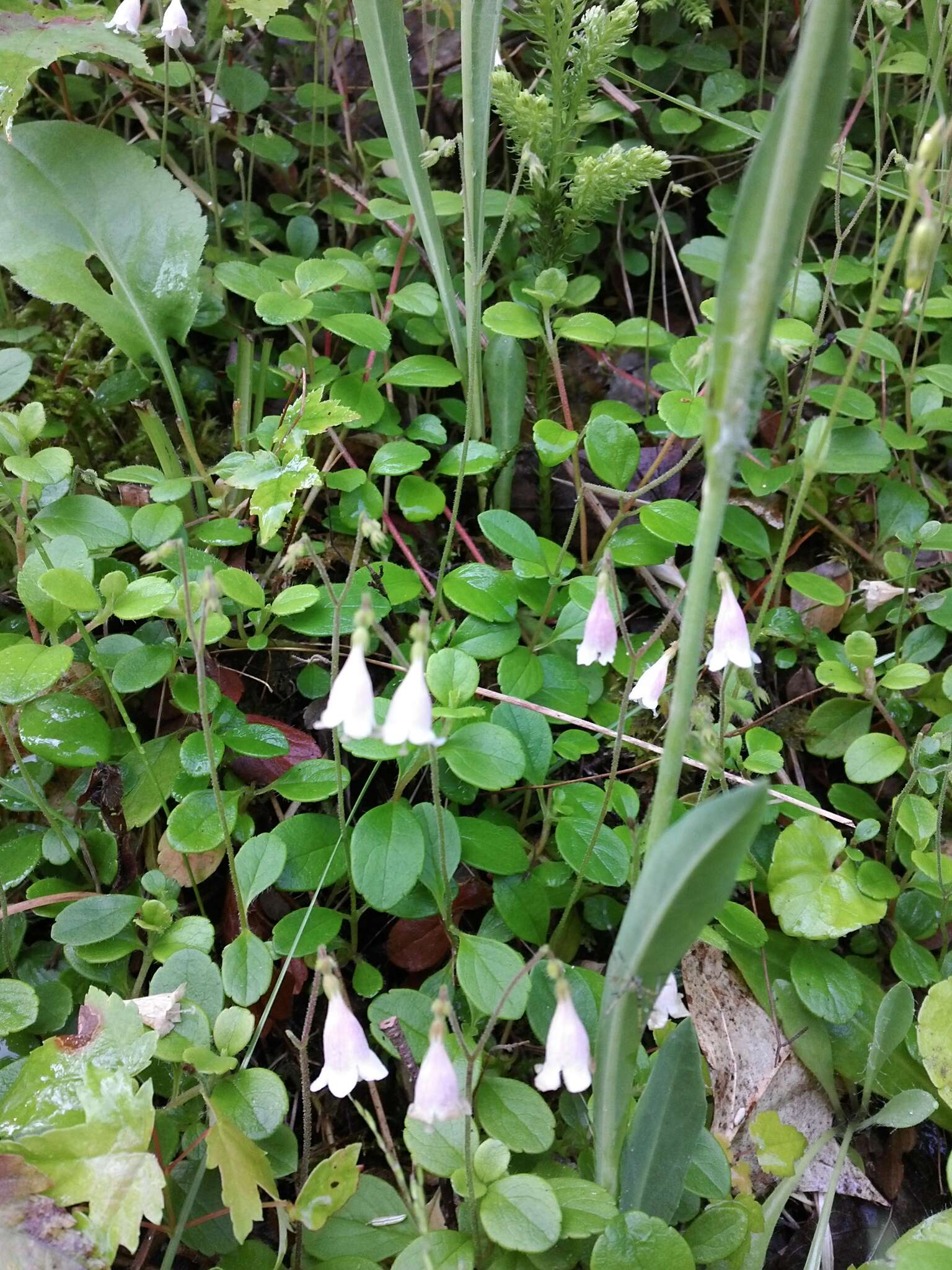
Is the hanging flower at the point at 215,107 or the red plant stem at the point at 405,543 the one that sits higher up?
the hanging flower at the point at 215,107

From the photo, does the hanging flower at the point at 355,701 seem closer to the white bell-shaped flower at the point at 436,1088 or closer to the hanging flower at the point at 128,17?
the white bell-shaped flower at the point at 436,1088

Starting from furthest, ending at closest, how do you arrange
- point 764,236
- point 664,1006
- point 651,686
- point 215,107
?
point 215,107 → point 651,686 → point 664,1006 → point 764,236

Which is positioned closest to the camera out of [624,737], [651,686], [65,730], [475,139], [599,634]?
[599,634]

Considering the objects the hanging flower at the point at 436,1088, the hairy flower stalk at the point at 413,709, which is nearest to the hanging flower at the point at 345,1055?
the hanging flower at the point at 436,1088

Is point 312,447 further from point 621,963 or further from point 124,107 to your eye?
point 621,963

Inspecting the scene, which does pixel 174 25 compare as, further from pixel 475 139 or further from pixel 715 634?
pixel 715 634

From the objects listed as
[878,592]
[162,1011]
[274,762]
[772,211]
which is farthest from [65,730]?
[878,592]

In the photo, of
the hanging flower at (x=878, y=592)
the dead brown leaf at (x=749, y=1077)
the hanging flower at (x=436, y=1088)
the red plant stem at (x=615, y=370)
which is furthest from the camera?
the red plant stem at (x=615, y=370)
